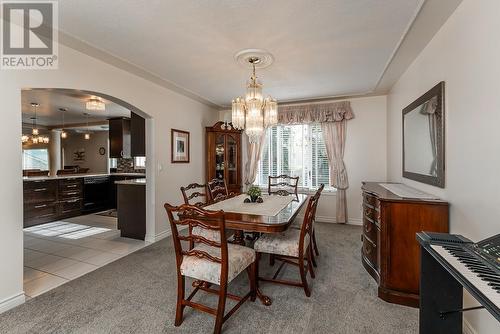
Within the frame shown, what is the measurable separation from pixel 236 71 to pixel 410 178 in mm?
2580

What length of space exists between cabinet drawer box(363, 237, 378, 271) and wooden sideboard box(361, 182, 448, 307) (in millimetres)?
171

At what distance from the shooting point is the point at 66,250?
340 centimetres

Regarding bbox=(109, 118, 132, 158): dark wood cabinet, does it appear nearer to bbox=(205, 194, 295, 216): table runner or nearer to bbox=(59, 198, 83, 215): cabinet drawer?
bbox=(59, 198, 83, 215): cabinet drawer

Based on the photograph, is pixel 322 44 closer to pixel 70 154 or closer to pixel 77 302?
pixel 77 302

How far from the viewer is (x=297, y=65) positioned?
3076 millimetres

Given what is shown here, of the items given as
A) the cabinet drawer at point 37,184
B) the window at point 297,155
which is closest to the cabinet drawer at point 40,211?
the cabinet drawer at point 37,184

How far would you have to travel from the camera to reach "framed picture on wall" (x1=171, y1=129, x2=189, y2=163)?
166 inches

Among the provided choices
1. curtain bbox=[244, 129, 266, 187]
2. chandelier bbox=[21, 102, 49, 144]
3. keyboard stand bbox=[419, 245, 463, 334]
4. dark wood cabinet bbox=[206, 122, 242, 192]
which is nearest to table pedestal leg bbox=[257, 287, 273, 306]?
keyboard stand bbox=[419, 245, 463, 334]

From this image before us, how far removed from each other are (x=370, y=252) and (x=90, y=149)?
9.46m

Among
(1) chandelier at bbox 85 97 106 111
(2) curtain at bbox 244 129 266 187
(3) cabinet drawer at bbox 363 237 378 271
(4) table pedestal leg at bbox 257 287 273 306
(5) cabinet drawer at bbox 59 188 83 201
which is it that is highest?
(1) chandelier at bbox 85 97 106 111

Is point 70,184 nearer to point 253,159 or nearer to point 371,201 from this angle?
point 253,159

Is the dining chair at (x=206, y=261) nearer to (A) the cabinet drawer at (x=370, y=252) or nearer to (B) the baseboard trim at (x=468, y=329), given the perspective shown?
(A) the cabinet drawer at (x=370, y=252)

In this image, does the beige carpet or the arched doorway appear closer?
the beige carpet

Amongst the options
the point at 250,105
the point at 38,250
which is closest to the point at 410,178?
the point at 250,105
